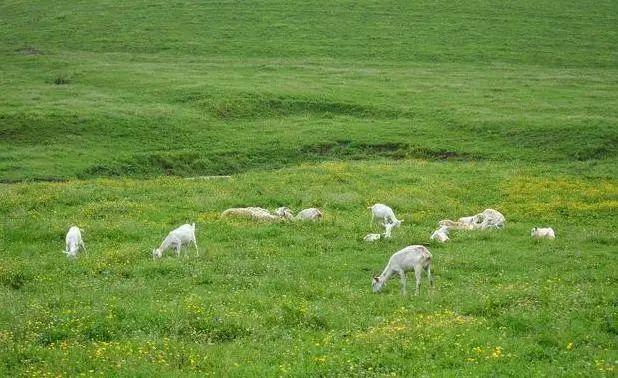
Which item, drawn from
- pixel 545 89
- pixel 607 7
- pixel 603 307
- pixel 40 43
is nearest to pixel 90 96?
pixel 40 43

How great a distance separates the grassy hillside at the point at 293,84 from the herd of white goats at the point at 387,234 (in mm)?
16375

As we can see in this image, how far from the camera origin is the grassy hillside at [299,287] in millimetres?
14273

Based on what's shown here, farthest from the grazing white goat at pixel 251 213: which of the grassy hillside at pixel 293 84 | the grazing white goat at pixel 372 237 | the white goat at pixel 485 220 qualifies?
the grassy hillside at pixel 293 84

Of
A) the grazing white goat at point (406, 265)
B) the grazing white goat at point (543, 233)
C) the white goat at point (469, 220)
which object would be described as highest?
the grazing white goat at point (406, 265)

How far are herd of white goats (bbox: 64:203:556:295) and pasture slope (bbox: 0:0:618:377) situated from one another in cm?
59

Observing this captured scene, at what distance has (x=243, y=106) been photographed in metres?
58.3

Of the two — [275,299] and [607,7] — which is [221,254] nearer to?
[275,299]

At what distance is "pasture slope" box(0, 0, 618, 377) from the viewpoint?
15.2 meters

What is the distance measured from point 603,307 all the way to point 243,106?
4417 centimetres

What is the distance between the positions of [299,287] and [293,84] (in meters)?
47.6

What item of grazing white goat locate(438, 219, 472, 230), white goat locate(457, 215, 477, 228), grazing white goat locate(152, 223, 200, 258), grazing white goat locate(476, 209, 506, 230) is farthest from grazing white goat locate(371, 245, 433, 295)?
white goat locate(457, 215, 477, 228)

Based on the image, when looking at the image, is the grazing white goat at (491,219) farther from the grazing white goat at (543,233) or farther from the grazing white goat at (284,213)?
the grazing white goat at (284,213)

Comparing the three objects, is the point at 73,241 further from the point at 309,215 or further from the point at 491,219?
the point at 491,219

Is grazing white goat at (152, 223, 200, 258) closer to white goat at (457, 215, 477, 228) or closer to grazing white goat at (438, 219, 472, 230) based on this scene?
grazing white goat at (438, 219, 472, 230)
